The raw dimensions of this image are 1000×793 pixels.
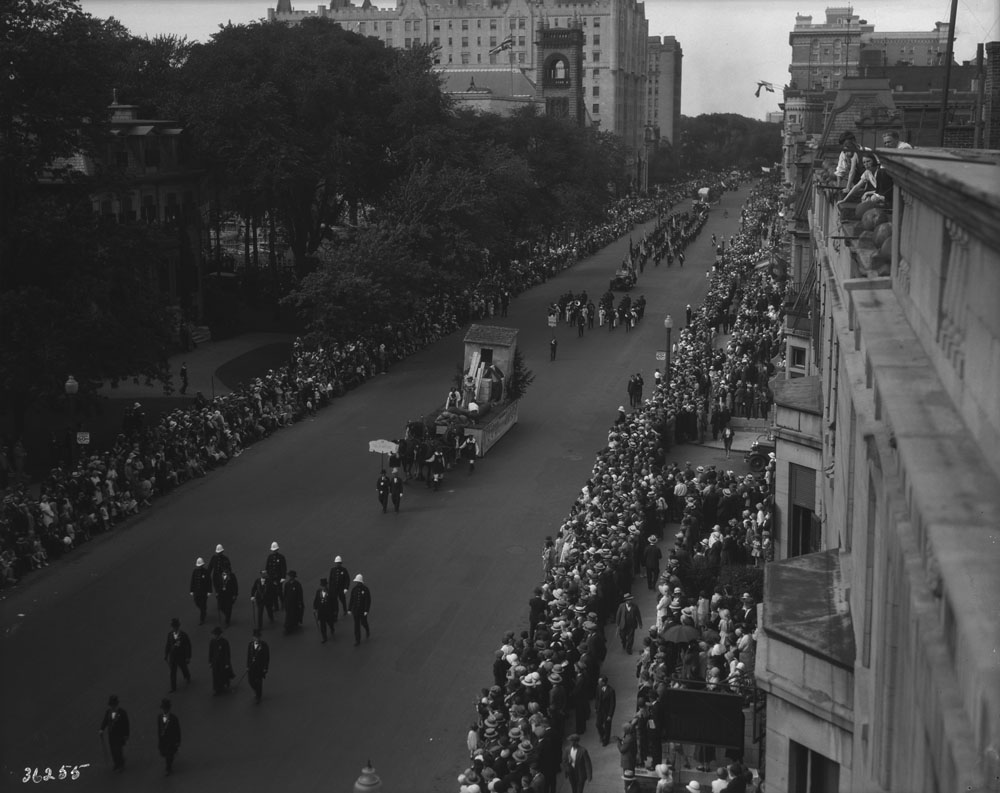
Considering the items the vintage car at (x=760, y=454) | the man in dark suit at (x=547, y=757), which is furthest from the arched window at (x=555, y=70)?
the man in dark suit at (x=547, y=757)

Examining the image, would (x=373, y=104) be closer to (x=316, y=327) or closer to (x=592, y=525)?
(x=316, y=327)

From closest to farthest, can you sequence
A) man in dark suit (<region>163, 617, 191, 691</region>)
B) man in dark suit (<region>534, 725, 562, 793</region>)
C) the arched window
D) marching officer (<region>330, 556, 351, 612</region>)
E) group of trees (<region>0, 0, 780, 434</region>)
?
man in dark suit (<region>534, 725, 562, 793</region>) → man in dark suit (<region>163, 617, 191, 691</region>) → marching officer (<region>330, 556, 351, 612</region>) → group of trees (<region>0, 0, 780, 434</region>) → the arched window

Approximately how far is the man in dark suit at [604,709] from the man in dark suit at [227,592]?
7.25 meters

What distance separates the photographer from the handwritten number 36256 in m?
18.3

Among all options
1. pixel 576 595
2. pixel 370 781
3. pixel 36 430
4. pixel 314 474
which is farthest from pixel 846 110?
pixel 370 781

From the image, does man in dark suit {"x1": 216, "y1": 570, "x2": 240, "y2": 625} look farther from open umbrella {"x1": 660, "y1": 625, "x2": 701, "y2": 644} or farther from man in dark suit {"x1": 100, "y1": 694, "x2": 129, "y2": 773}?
open umbrella {"x1": 660, "y1": 625, "x2": 701, "y2": 644}

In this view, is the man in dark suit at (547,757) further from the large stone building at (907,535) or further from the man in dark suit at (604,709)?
the large stone building at (907,535)

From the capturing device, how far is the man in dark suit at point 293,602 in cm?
2342

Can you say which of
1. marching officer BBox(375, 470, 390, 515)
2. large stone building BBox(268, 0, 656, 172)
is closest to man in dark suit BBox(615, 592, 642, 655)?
marching officer BBox(375, 470, 390, 515)

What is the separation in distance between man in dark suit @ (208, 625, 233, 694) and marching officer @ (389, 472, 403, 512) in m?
10.3

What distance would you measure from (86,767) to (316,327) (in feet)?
99.8

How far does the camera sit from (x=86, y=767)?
18578 mm

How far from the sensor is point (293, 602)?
2348 cm

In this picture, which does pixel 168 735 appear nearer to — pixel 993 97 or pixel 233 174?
pixel 993 97
